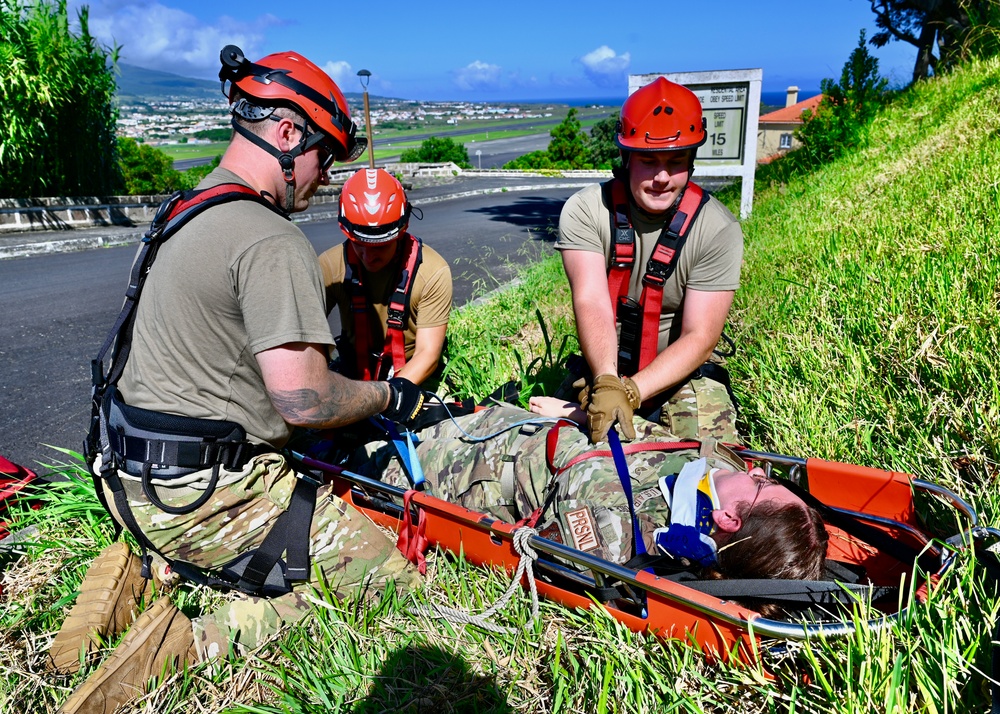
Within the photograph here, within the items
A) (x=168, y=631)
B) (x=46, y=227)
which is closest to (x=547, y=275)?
(x=168, y=631)

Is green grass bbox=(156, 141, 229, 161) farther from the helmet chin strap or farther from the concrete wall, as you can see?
the helmet chin strap

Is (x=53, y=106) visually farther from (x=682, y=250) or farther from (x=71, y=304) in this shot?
(x=682, y=250)

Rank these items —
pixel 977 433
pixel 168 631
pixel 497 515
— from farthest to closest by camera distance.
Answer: pixel 497 515
pixel 977 433
pixel 168 631

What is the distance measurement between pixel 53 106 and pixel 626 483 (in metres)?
15.3

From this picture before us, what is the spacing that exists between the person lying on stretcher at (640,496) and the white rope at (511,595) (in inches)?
6.7

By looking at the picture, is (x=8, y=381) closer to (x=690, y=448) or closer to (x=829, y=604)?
(x=690, y=448)

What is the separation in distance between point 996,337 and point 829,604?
1.72 m

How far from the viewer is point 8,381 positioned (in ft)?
16.5

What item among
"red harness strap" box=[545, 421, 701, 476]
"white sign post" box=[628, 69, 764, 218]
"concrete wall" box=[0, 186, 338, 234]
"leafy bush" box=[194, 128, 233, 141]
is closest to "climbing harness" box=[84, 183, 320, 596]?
"red harness strap" box=[545, 421, 701, 476]

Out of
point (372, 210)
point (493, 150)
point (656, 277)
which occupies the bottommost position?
point (656, 277)

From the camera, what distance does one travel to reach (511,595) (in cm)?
246

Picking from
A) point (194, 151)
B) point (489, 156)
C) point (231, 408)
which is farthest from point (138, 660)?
point (194, 151)

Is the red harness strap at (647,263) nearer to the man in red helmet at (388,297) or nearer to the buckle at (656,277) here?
the buckle at (656,277)

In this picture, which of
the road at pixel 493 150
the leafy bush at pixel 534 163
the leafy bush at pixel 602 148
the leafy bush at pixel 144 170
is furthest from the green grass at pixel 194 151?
the leafy bush at pixel 144 170
